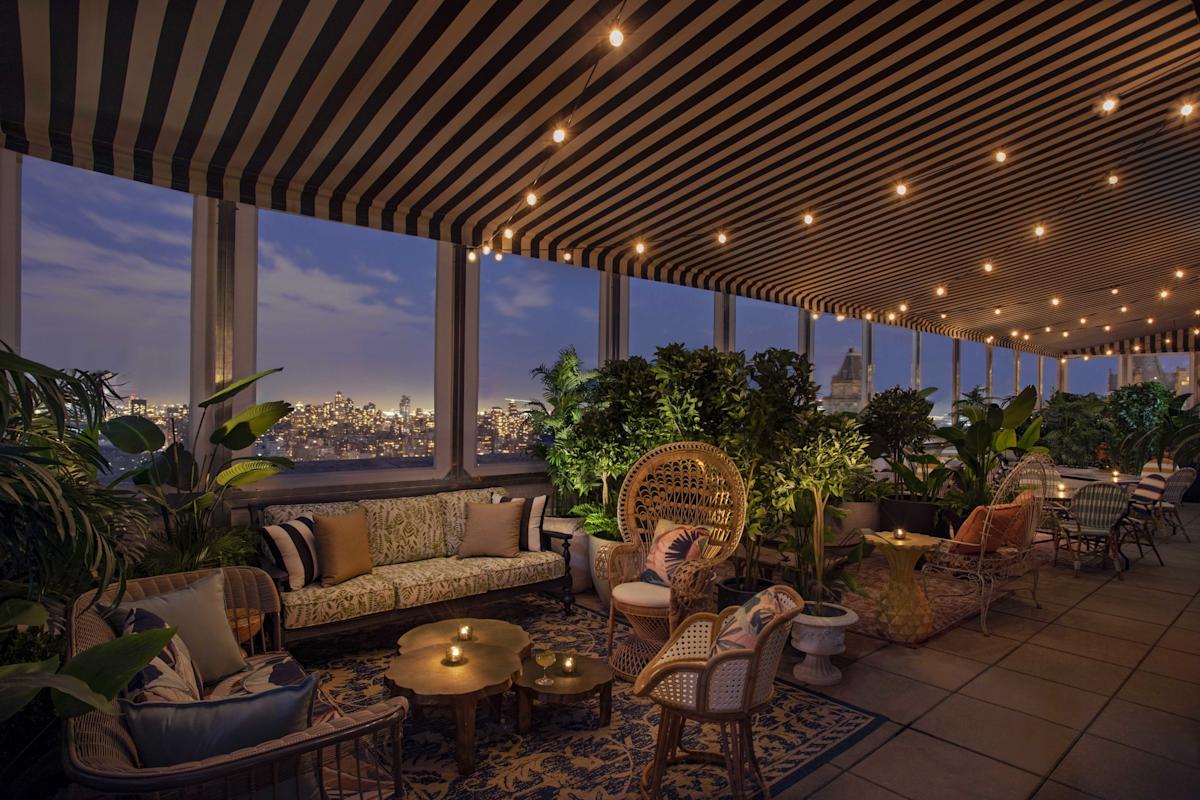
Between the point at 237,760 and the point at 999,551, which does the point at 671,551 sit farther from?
the point at 237,760

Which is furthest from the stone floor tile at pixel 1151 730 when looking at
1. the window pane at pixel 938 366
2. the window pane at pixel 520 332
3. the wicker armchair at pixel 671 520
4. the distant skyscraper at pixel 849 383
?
the window pane at pixel 938 366

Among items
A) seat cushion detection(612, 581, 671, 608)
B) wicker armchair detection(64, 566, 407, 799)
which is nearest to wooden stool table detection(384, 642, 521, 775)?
wicker armchair detection(64, 566, 407, 799)

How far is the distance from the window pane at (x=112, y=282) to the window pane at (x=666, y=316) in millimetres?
4406

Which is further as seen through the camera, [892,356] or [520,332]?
[892,356]

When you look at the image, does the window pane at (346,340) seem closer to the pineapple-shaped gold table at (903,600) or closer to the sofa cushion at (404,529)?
the sofa cushion at (404,529)

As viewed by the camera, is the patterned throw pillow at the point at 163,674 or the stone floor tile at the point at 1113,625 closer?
the patterned throw pillow at the point at 163,674

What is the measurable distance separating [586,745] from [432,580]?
1.76 m

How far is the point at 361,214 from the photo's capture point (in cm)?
501

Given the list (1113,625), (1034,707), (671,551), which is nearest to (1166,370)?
(1113,625)

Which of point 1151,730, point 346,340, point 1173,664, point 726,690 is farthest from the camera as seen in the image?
point 346,340

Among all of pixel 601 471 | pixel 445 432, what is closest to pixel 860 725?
pixel 601 471

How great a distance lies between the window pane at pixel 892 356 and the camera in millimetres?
11164

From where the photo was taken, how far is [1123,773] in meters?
2.83

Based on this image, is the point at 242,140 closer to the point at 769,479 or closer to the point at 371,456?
the point at 371,456
